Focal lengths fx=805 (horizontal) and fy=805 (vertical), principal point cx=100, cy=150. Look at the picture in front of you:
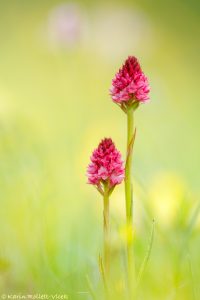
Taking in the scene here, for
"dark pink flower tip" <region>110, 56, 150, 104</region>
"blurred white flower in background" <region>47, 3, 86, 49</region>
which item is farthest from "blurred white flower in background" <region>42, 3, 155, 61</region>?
"dark pink flower tip" <region>110, 56, 150, 104</region>

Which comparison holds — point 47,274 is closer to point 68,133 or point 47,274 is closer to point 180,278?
point 180,278

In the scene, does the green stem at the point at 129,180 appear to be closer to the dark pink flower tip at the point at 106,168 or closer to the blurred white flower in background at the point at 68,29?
the dark pink flower tip at the point at 106,168

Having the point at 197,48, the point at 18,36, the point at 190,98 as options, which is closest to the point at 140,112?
the point at 190,98

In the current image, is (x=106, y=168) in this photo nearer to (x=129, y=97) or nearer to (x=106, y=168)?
(x=106, y=168)

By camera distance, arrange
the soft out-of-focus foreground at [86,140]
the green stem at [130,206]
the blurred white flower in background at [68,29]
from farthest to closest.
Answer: the blurred white flower in background at [68,29], the soft out-of-focus foreground at [86,140], the green stem at [130,206]

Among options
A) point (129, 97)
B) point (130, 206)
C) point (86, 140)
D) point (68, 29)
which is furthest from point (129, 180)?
point (68, 29)

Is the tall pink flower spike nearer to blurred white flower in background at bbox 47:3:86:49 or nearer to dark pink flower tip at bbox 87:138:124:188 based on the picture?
dark pink flower tip at bbox 87:138:124:188

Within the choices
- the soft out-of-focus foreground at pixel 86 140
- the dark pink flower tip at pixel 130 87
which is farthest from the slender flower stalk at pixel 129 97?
the soft out-of-focus foreground at pixel 86 140
